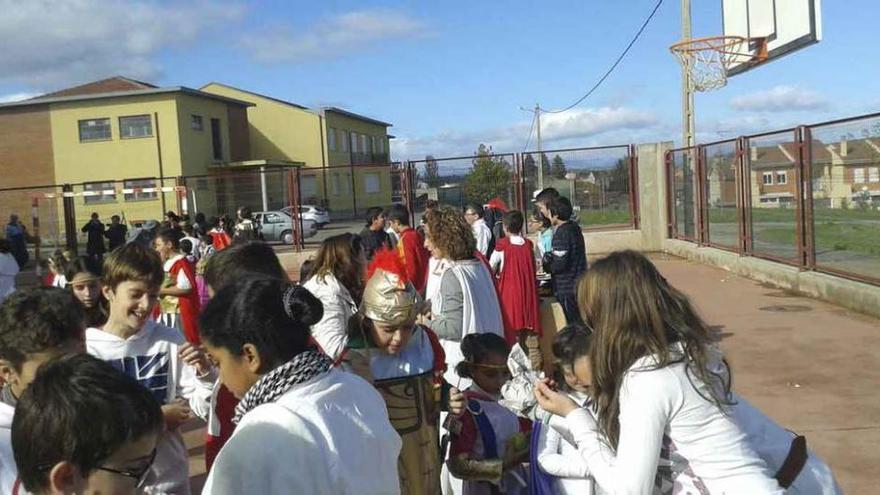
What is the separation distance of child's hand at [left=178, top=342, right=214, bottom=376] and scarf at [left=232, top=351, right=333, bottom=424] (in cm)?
104

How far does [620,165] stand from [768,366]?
12.5 meters

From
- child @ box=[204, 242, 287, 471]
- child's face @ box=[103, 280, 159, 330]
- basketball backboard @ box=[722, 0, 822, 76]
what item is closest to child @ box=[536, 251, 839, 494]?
child @ box=[204, 242, 287, 471]

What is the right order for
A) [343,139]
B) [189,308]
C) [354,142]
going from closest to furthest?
[189,308] → [343,139] → [354,142]

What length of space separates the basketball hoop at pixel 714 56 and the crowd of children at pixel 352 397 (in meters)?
14.7

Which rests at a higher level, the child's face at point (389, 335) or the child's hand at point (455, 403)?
the child's face at point (389, 335)

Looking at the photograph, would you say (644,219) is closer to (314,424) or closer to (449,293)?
(449,293)

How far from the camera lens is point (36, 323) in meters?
2.39

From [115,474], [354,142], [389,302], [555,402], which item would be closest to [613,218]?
[389,302]

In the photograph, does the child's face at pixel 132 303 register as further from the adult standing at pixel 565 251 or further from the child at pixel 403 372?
the adult standing at pixel 565 251

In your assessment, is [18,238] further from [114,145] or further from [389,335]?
[389,335]

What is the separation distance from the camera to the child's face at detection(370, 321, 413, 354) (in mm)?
3146

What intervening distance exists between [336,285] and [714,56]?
16495 mm

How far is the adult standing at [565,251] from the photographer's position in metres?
7.62

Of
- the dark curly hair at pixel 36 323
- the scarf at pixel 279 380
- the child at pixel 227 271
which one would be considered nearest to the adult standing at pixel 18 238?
the child at pixel 227 271
